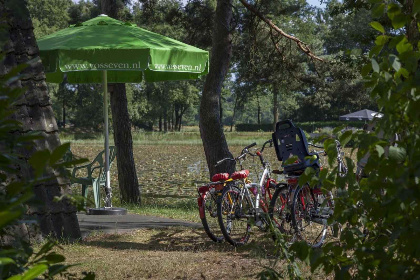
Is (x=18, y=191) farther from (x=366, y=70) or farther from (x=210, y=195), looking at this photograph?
(x=210, y=195)

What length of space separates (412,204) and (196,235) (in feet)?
17.9

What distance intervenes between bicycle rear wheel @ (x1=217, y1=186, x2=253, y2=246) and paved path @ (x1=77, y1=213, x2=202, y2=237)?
1416 mm

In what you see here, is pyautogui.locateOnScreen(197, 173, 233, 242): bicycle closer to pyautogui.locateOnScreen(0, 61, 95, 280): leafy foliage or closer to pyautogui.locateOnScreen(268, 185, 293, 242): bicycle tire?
pyautogui.locateOnScreen(268, 185, 293, 242): bicycle tire

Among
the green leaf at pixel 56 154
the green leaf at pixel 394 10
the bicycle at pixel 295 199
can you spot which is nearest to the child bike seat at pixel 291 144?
the bicycle at pixel 295 199

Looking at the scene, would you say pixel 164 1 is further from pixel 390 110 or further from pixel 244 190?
pixel 390 110

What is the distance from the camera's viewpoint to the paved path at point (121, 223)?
7.82 meters

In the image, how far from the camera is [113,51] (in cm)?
823

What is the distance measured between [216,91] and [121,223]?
13.0 ft

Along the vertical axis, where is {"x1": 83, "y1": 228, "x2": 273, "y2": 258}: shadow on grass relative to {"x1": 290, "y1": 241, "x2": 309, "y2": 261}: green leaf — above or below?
below

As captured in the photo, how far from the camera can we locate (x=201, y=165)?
25.0m

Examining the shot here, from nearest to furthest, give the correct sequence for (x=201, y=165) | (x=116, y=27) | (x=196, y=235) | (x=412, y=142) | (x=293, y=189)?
(x=412, y=142) → (x=293, y=189) → (x=196, y=235) → (x=116, y=27) → (x=201, y=165)

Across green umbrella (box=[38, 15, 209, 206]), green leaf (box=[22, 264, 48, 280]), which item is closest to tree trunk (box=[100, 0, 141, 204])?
green umbrella (box=[38, 15, 209, 206])

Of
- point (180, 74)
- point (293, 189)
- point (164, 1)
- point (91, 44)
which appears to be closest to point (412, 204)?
point (293, 189)

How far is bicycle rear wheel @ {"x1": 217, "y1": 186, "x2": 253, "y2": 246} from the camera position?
21.5ft
